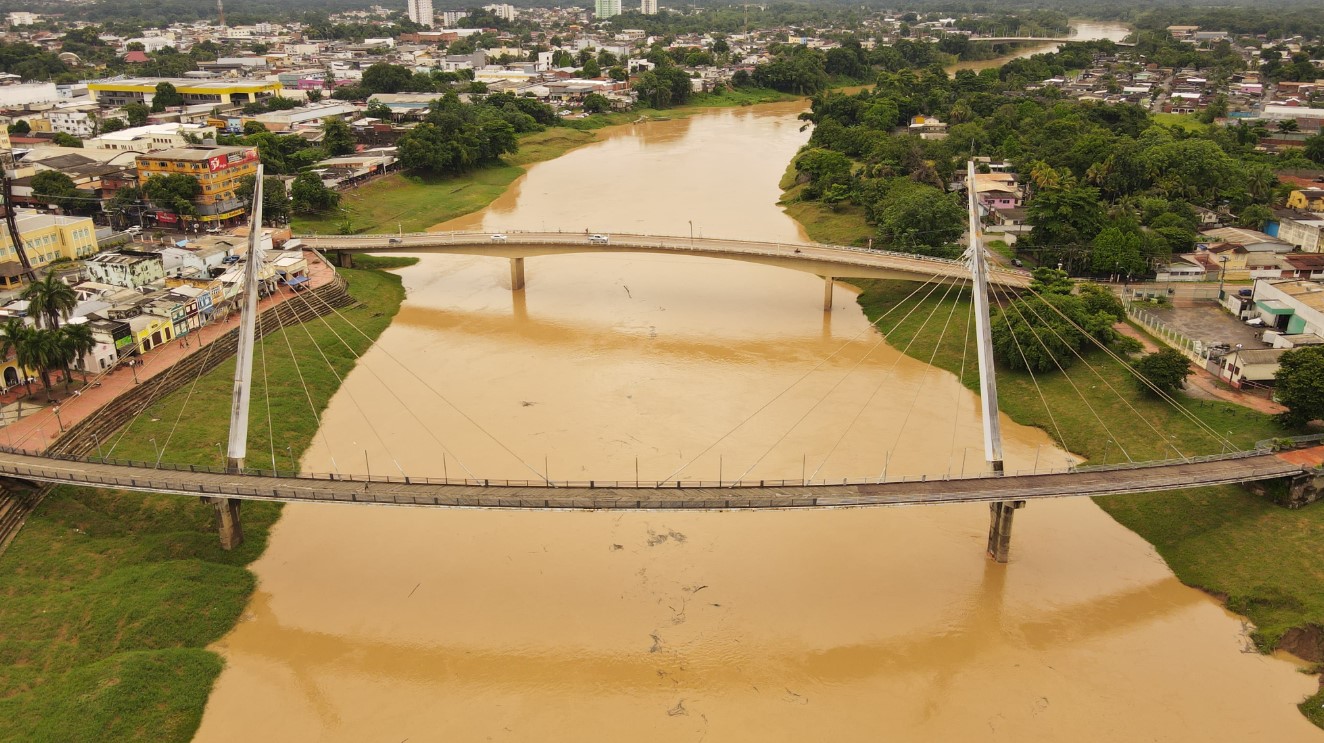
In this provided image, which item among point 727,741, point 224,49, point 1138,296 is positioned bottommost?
point 727,741

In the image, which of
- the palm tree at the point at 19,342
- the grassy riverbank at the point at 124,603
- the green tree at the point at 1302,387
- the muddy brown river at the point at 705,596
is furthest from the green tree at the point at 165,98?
the green tree at the point at 1302,387

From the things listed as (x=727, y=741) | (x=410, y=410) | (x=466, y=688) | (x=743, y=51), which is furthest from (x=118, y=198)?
(x=743, y=51)

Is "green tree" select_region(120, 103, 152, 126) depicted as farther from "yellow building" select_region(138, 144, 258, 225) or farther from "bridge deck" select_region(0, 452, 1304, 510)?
"bridge deck" select_region(0, 452, 1304, 510)

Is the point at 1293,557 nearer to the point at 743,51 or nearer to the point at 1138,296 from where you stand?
the point at 1138,296

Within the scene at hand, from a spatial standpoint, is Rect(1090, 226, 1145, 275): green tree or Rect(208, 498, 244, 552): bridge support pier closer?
Rect(208, 498, 244, 552): bridge support pier

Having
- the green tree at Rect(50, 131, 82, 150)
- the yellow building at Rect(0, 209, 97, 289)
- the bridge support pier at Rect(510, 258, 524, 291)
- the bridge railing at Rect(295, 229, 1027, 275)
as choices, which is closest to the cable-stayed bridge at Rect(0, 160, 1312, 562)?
the yellow building at Rect(0, 209, 97, 289)

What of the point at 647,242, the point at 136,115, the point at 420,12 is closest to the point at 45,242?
the point at 647,242
